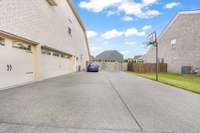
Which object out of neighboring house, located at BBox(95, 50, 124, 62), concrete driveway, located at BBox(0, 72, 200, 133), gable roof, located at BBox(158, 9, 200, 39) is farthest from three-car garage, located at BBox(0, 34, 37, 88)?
neighboring house, located at BBox(95, 50, 124, 62)

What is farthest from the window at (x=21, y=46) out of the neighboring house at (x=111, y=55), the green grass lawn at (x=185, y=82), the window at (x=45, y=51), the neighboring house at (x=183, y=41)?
the neighboring house at (x=111, y=55)

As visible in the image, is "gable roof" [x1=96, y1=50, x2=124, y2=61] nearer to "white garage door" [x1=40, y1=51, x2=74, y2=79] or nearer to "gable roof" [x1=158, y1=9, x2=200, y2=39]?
"gable roof" [x1=158, y1=9, x2=200, y2=39]

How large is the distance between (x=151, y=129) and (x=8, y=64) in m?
6.53

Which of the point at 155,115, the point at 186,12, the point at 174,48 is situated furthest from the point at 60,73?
the point at 186,12

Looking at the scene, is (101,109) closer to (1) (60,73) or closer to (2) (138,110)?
(2) (138,110)

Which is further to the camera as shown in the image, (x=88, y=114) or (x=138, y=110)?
(x=138, y=110)

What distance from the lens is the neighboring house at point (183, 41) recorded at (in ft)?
63.0

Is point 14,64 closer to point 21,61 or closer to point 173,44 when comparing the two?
point 21,61

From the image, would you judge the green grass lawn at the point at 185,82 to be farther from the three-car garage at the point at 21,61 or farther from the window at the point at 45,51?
the window at the point at 45,51

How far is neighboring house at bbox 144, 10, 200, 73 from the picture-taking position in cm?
1920

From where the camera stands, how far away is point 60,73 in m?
15.8

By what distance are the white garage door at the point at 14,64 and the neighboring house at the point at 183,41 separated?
58.5 ft

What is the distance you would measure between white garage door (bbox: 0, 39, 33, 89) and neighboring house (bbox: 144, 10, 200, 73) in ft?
58.5

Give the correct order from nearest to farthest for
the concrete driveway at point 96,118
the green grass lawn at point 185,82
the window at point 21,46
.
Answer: the concrete driveway at point 96,118
the window at point 21,46
the green grass lawn at point 185,82
